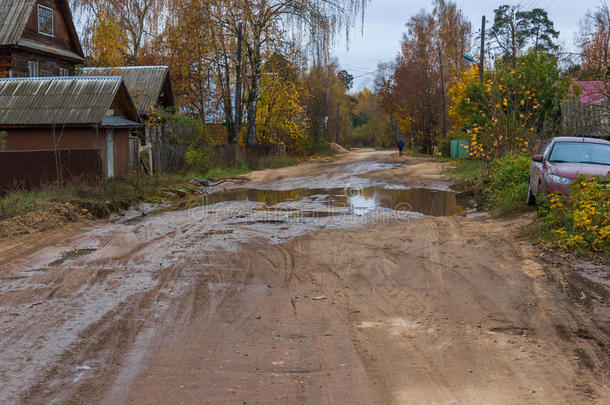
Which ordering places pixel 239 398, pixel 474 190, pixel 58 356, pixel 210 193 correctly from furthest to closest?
pixel 210 193 < pixel 474 190 < pixel 58 356 < pixel 239 398

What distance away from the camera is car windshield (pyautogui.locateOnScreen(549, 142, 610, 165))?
504 inches

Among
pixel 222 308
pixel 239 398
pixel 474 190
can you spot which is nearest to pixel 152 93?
pixel 474 190

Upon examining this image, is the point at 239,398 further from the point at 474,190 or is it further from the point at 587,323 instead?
the point at 474,190

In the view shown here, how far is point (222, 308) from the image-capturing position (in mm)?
6449

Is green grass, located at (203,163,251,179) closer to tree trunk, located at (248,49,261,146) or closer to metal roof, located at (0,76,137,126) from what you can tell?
tree trunk, located at (248,49,261,146)

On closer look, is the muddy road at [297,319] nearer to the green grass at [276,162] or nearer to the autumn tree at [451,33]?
the green grass at [276,162]

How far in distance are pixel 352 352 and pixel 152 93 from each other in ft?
93.9

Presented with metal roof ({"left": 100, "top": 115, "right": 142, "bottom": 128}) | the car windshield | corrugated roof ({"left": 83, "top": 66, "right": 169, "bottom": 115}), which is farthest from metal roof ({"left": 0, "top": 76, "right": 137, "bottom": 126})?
the car windshield

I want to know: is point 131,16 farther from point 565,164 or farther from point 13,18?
point 565,164

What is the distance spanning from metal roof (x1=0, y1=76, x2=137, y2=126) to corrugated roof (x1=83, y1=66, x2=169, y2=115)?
29.4 ft

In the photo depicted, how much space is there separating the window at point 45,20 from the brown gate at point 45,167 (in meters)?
16.0

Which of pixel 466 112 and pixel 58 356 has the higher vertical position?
pixel 466 112

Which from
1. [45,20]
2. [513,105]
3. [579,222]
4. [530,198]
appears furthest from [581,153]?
[45,20]

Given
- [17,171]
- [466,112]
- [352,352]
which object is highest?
[466,112]
